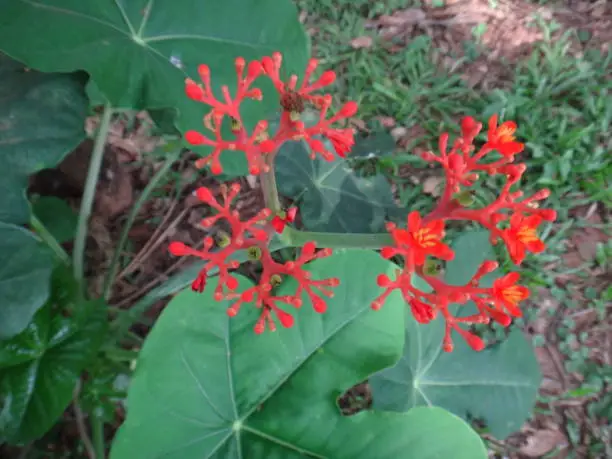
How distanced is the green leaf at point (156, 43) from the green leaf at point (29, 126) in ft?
0.23

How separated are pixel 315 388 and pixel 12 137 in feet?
3.37

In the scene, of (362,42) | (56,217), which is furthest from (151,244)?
(362,42)

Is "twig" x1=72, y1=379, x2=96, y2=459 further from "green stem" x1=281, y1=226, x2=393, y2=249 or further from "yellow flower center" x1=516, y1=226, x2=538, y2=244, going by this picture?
"yellow flower center" x1=516, y1=226, x2=538, y2=244

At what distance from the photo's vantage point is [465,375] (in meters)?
2.15

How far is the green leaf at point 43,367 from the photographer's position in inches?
64.9

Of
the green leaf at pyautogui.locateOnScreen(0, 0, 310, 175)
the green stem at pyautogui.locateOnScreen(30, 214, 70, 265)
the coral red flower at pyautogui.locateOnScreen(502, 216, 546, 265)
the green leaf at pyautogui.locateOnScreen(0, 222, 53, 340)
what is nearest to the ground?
the green stem at pyautogui.locateOnScreen(30, 214, 70, 265)

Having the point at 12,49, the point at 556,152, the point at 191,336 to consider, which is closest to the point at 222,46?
the point at 12,49

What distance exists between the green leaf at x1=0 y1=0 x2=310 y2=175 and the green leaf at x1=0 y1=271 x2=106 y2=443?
0.63 metres

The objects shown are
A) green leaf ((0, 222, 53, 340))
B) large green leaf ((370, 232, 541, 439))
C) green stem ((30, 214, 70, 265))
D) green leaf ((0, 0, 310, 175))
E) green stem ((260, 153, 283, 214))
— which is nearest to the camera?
green stem ((260, 153, 283, 214))

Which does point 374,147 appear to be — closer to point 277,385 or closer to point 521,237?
point 277,385

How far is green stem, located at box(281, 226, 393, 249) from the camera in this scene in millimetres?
1245

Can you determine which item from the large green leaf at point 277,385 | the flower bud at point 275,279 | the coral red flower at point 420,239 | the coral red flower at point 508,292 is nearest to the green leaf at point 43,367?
the large green leaf at point 277,385

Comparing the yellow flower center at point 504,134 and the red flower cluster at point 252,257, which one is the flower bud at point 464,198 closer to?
the yellow flower center at point 504,134

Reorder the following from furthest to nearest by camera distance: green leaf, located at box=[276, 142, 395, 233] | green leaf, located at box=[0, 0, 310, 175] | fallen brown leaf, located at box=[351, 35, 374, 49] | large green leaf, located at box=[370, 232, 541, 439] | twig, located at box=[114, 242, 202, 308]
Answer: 1. fallen brown leaf, located at box=[351, 35, 374, 49]
2. twig, located at box=[114, 242, 202, 308]
3. green leaf, located at box=[276, 142, 395, 233]
4. large green leaf, located at box=[370, 232, 541, 439]
5. green leaf, located at box=[0, 0, 310, 175]
